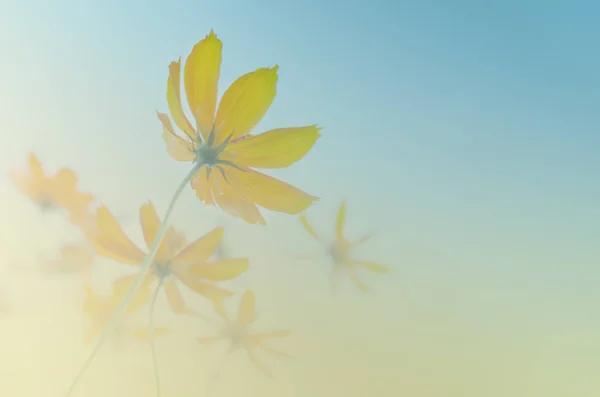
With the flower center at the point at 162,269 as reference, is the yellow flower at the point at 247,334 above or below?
above

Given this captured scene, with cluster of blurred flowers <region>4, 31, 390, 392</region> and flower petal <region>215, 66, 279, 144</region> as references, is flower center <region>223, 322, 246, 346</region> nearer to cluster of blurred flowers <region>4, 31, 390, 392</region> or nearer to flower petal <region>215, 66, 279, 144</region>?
cluster of blurred flowers <region>4, 31, 390, 392</region>

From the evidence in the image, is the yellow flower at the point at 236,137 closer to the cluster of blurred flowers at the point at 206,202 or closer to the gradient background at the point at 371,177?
the cluster of blurred flowers at the point at 206,202

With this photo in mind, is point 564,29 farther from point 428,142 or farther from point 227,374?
point 227,374

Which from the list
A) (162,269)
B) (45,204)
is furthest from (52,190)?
(162,269)

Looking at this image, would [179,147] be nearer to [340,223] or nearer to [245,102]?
[245,102]

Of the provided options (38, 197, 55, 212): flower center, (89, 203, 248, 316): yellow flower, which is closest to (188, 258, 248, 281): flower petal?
(89, 203, 248, 316): yellow flower

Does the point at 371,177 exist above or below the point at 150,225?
above

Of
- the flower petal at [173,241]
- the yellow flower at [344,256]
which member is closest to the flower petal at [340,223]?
the yellow flower at [344,256]
